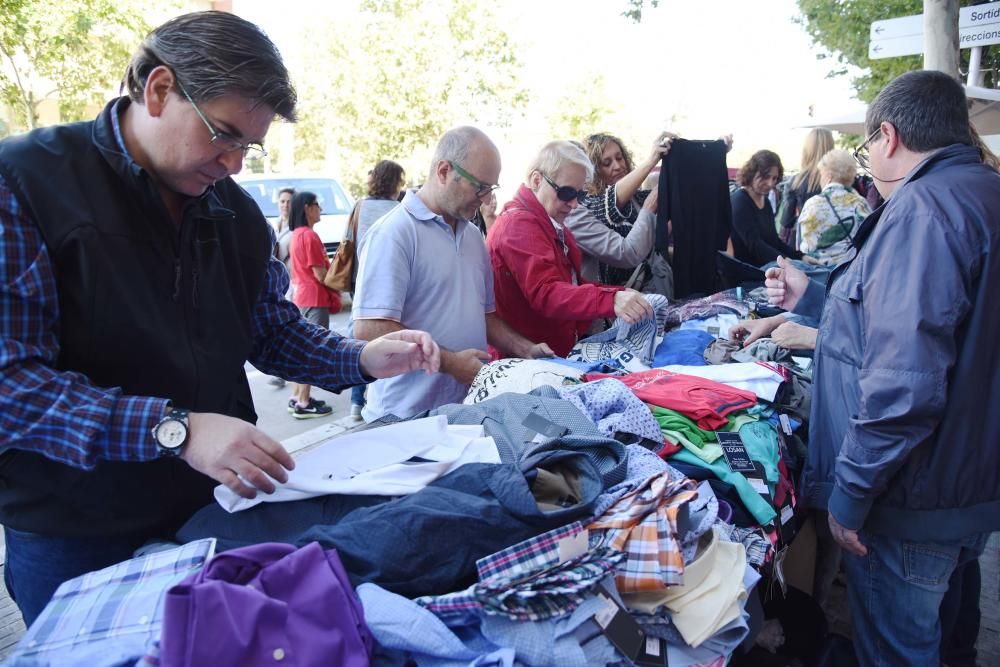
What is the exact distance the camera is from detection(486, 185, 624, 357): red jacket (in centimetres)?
291

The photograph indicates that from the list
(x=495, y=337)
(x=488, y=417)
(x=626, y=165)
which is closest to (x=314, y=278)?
(x=626, y=165)

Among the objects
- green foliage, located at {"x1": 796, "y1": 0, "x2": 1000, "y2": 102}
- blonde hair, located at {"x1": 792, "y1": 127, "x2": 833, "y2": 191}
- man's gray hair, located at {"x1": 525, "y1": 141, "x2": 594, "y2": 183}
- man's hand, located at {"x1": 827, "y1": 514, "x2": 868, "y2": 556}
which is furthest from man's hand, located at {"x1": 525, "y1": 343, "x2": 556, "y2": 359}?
green foliage, located at {"x1": 796, "y1": 0, "x2": 1000, "y2": 102}

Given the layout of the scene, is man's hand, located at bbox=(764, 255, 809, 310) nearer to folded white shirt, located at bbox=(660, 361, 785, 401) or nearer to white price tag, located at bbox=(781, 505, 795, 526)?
folded white shirt, located at bbox=(660, 361, 785, 401)

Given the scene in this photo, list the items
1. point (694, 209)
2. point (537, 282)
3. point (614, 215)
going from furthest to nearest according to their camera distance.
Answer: point (694, 209) → point (614, 215) → point (537, 282)

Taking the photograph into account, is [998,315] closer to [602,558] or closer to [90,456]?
[602,558]

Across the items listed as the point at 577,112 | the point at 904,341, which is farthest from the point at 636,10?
the point at 577,112

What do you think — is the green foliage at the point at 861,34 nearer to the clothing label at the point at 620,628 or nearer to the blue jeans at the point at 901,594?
the blue jeans at the point at 901,594

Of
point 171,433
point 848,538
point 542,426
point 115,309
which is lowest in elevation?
point 848,538

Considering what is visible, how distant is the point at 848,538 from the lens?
1978 millimetres

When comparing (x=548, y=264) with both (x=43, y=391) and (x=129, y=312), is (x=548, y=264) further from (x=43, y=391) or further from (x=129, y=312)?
(x=43, y=391)

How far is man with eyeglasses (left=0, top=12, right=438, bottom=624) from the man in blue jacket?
1.58m

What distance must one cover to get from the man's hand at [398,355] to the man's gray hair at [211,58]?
0.67 m

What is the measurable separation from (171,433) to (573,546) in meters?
0.75

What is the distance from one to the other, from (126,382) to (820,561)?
257cm
